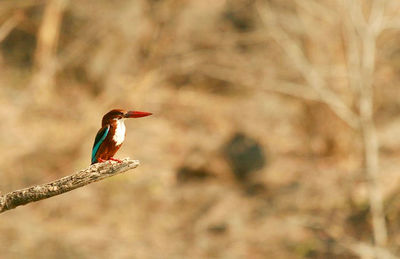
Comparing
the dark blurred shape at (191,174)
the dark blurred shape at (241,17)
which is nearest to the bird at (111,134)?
the dark blurred shape at (191,174)

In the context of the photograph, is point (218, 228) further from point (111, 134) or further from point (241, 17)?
point (111, 134)

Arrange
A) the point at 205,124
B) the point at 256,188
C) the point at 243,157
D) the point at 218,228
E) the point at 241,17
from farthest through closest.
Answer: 1. the point at 241,17
2. the point at 205,124
3. the point at 243,157
4. the point at 256,188
5. the point at 218,228

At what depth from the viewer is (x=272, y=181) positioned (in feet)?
58.5

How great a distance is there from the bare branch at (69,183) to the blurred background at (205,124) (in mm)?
9974

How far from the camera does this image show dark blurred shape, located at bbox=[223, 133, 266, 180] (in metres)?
17.9

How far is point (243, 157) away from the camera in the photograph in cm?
1789

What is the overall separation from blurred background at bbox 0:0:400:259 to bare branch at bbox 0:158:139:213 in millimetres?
9974

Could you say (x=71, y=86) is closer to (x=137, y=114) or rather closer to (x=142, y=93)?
(x=142, y=93)

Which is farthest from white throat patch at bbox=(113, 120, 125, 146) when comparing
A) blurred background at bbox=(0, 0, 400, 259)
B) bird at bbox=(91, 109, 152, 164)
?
blurred background at bbox=(0, 0, 400, 259)

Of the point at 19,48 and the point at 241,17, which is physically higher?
the point at 241,17

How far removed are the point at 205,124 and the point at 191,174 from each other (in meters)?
2.15

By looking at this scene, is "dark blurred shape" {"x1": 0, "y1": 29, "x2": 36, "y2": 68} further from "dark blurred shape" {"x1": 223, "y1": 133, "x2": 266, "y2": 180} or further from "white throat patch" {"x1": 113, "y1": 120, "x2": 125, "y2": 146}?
"white throat patch" {"x1": 113, "y1": 120, "x2": 125, "y2": 146}

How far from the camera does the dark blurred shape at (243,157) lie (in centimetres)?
1792

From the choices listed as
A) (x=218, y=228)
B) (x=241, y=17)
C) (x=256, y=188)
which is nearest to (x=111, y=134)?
(x=218, y=228)
